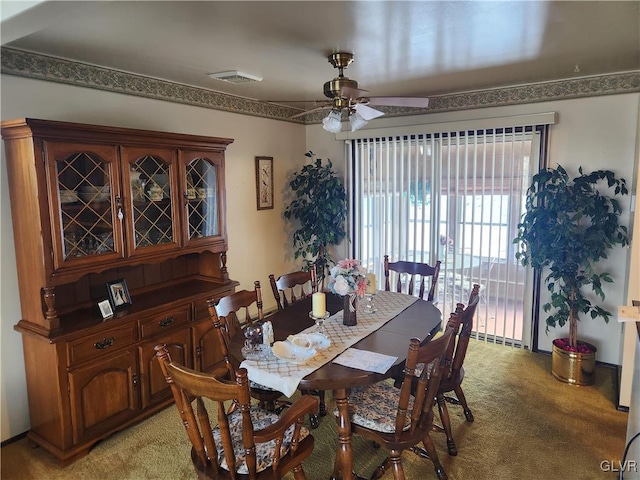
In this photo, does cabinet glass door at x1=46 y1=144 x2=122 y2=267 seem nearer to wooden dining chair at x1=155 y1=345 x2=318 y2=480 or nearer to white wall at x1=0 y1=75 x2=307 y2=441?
white wall at x1=0 y1=75 x2=307 y2=441

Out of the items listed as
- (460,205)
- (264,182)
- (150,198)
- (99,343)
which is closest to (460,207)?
(460,205)

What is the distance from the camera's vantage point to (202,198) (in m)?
3.44

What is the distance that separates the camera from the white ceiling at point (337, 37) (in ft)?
6.49

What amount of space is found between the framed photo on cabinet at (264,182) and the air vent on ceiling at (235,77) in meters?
1.19

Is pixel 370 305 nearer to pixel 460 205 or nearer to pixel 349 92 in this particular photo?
pixel 349 92

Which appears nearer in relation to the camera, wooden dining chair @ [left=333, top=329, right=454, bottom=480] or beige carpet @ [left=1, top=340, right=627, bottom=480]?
wooden dining chair @ [left=333, top=329, right=454, bottom=480]

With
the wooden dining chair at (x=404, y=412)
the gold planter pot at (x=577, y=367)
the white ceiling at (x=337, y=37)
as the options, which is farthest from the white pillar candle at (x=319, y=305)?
the gold planter pot at (x=577, y=367)

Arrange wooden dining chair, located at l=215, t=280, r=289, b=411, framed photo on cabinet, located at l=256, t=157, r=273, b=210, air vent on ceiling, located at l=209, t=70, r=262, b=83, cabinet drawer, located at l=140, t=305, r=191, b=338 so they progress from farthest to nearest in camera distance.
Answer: framed photo on cabinet, located at l=256, t=157, r=273, b=210
air vent on ceiling, located at l=209, t=70, r=262, b=83
cabinet drawer, located at l=140, t=305, r=191, b=338
wooden dining chair, located at l=215, t=280, r=289, b=411

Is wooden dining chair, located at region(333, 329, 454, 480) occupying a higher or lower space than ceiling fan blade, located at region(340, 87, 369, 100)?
lower

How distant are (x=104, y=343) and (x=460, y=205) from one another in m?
3.26

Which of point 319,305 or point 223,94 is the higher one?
point 223,94

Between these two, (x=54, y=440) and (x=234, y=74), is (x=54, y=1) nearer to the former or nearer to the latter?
(x=234, y=74)

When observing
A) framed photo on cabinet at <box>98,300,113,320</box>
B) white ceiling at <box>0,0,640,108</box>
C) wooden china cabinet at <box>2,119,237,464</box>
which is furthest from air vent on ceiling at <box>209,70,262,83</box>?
framed photo on cabinet at <box>98,300,113,320</box>

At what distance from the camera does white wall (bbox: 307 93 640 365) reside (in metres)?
3.39
